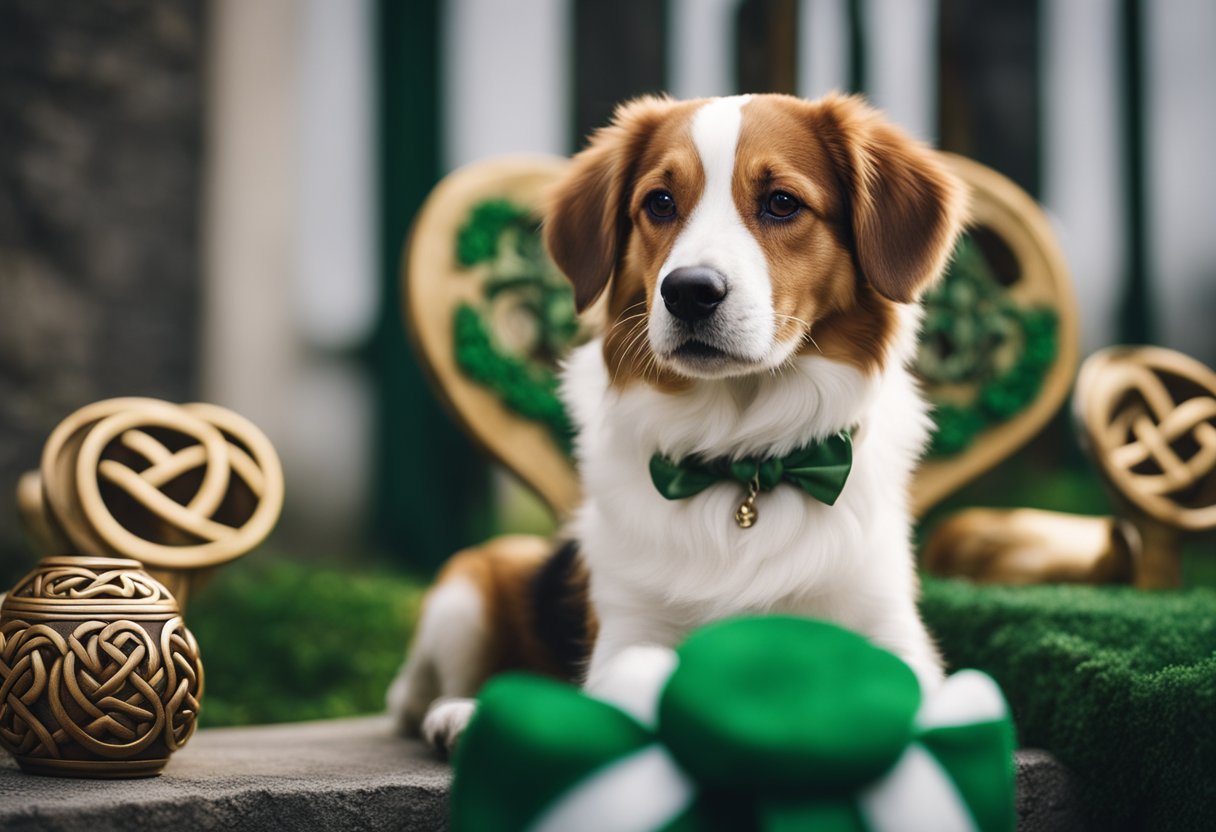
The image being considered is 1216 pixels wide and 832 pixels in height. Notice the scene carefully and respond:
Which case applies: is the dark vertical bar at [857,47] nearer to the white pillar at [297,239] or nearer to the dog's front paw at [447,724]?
the white pillar at [297,239]

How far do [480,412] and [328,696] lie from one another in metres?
1.52

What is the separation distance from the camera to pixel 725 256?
1920mm

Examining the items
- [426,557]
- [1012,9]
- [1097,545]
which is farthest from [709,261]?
[1012,9]

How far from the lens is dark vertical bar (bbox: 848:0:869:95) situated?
5.19 m

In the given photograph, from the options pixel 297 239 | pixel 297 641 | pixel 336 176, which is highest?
pixel 336 176

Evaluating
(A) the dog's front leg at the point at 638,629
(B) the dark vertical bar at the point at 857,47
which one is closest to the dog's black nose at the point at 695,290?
(A) the dog's front leg at the point at 638,629

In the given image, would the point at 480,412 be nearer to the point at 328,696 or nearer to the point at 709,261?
the point at 709,261

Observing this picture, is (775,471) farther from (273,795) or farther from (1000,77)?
(1000,77)

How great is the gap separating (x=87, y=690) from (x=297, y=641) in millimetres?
2716

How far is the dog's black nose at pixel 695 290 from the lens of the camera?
1.88m

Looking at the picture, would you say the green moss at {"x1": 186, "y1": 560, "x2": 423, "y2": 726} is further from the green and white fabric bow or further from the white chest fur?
the green and white fabric bow

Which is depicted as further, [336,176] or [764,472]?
[336,176]

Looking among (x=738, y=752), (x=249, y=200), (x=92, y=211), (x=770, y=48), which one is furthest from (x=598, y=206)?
(x=249, y=200)

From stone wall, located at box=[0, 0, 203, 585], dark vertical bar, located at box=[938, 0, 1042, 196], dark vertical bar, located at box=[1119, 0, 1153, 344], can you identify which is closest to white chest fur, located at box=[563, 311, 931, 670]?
stone wall, located at box=[0, 0, 203, 585]
